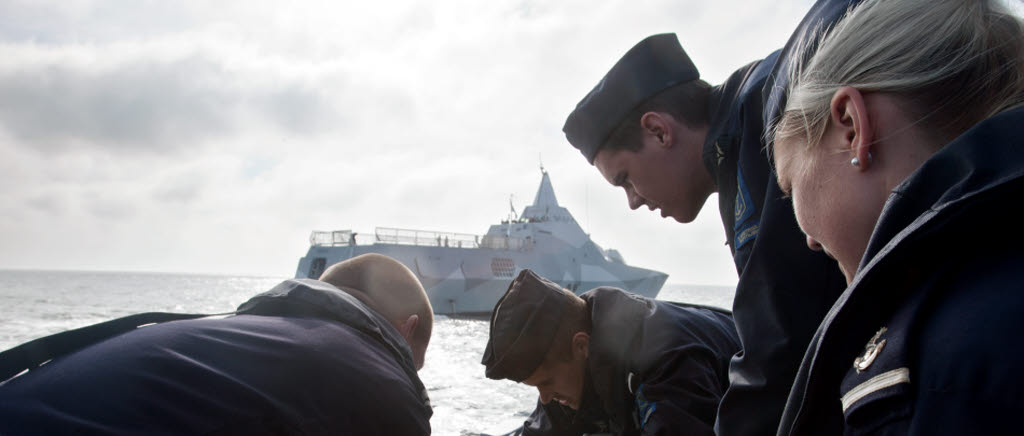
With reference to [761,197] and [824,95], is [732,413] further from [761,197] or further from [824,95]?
[824,95]

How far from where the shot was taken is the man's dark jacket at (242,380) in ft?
3.84

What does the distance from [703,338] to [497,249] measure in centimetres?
2520

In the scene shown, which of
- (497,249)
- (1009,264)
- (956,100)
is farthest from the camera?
(497,249)

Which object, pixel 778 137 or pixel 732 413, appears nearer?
pixel 778 137

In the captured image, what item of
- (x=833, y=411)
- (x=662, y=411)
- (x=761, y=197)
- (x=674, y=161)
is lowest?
(x=662, y=411)

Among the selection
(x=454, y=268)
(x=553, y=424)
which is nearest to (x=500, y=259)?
(x=454, y=268)

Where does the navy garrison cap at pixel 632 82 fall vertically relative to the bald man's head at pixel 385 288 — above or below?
above

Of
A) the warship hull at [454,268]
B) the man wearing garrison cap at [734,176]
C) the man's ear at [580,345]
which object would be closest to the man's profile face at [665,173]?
the man wearing garrison cap at [734,176]

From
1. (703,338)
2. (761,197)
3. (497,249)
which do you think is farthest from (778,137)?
(497,249)

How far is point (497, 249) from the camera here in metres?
27.3

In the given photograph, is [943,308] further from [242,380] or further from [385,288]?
[385,288]

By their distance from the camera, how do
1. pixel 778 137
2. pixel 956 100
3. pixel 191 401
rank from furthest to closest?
1. pixel 191 401
2. pixel 778 137
3. pixel 956 100

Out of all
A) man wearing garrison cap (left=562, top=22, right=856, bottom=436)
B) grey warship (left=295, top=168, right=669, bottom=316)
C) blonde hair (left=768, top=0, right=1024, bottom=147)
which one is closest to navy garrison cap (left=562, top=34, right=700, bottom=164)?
man wearing garrison cap (left=562, top=22, right=856, bottom=436)

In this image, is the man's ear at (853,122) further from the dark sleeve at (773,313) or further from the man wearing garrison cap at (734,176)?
the dark sleeve at (773,313)
